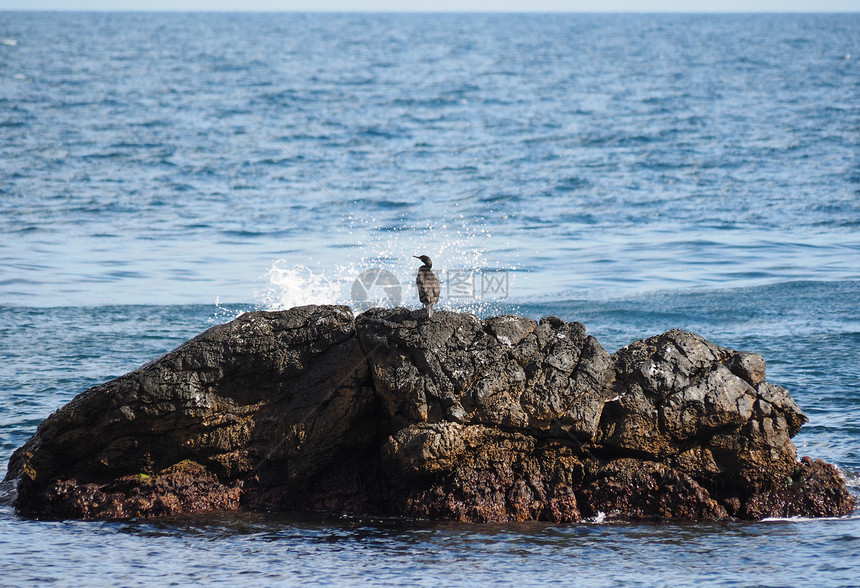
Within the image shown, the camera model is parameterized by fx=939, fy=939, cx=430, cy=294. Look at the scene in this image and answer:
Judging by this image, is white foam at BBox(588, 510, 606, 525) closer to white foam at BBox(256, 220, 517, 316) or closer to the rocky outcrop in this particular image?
the rocky outcrop

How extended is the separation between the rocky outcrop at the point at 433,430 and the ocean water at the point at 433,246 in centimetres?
33

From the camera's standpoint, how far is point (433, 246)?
20062 millimetres

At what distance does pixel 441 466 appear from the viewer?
812 cm

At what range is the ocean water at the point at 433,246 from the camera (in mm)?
7598

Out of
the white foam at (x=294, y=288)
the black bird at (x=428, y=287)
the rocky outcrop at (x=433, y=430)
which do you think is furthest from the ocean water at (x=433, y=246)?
the black bird at (x=428, y=287)

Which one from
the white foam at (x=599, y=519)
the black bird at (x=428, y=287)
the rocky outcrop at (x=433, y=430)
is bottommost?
the white foam at (x=599, y=519)

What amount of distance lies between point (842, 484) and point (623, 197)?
1758 centimetres

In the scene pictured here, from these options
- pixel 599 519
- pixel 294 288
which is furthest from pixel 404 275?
pixel 599 519

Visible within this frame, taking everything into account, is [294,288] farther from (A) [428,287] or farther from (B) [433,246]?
(A) [428,287]

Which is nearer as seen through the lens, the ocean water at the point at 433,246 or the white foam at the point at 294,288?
the ocean water at the point at 433,246

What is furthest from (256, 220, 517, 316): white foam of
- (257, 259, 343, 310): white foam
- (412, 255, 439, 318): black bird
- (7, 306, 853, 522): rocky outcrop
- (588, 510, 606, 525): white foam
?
(588, 510, 606, 525): white foam

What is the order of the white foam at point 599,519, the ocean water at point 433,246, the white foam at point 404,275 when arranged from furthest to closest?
the white foam at point 404,275 < the white foam at point 599,519 < the ocean water at point 433,246

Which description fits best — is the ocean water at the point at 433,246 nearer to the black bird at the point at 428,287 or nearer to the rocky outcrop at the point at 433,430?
the rocky outcrop at the point at 433,430

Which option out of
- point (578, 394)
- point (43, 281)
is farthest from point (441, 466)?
point (43, 281)
